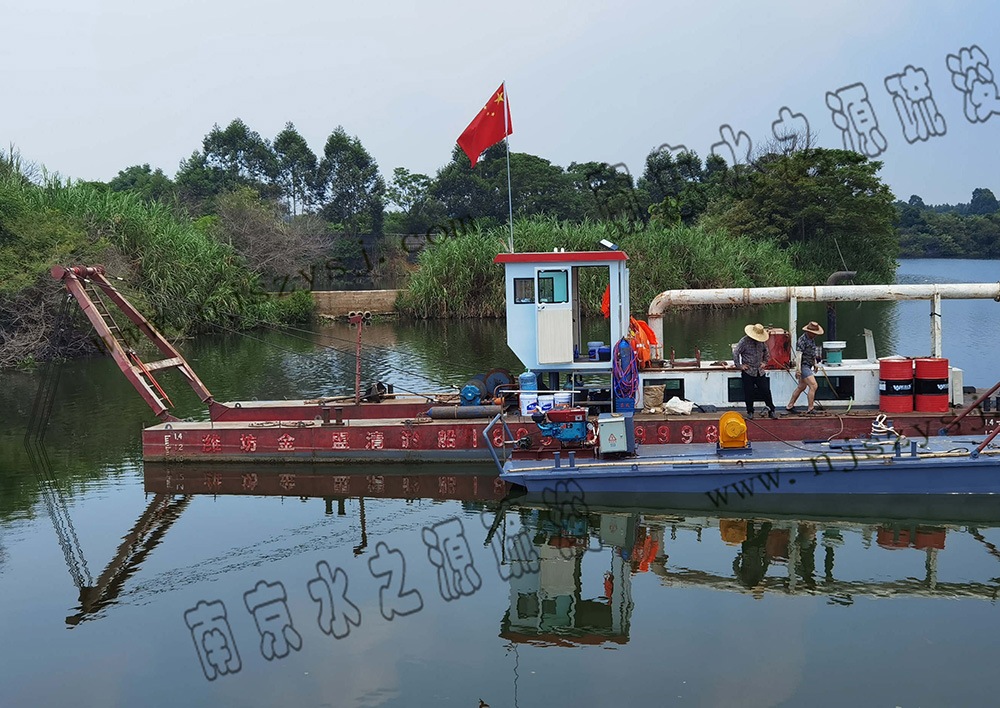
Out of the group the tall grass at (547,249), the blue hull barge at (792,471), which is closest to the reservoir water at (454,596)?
the blue hull barge at (792,471)

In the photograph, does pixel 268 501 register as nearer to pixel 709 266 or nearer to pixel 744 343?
pixel 744 343

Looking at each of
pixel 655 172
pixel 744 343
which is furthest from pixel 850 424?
pixel 655 172

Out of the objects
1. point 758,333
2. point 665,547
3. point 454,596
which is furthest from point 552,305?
point 454,596

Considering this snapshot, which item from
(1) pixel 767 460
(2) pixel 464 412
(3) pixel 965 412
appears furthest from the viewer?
(2) pixel 464 412

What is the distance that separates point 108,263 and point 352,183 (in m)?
40.3

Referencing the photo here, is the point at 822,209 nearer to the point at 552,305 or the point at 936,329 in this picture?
the point at 936,329

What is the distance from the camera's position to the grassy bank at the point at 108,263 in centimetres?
3002

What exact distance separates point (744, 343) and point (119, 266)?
26.1 m

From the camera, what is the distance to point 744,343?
14.7 metres

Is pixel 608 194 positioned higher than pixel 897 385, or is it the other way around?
pixel 608 194

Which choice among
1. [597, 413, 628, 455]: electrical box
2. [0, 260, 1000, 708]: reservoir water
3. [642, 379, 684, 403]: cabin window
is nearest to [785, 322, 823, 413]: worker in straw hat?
[642, 379, 684, 403]: cabin window

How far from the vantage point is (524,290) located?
15.4 metres

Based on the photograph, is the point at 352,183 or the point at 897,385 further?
the point at 352,183

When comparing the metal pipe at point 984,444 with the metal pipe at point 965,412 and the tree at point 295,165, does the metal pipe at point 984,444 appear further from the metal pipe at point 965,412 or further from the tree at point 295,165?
the tree at point 295,165
